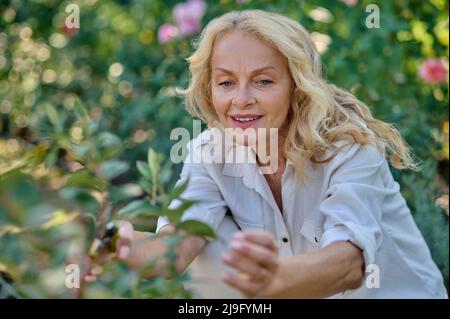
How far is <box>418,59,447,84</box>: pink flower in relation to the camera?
3.07 metres

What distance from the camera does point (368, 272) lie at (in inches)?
62.8

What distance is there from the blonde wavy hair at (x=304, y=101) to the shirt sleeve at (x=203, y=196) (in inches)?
8.5

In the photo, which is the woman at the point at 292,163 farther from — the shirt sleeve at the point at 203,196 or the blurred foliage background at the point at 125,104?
the blurred foliage background at the point at 125,104

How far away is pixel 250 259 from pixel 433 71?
7.25ft

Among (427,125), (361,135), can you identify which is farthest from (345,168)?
(427,125)

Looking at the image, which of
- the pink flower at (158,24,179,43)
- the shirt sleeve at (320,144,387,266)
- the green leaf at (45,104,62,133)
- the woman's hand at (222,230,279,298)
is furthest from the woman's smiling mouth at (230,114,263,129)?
the pink flower at (158,24,179,43)

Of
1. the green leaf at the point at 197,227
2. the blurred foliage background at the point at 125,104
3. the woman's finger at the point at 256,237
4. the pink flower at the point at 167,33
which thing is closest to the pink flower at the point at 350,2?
the blurred foliage background at the point at 125,104

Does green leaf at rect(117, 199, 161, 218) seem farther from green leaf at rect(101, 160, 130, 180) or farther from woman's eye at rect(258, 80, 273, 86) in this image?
woman's eye at rect(258, 80, 273, 86)

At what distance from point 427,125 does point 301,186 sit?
3.87 feet

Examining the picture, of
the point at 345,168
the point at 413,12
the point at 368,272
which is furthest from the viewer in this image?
the point at 413,12

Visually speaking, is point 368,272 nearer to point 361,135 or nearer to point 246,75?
point 361,135

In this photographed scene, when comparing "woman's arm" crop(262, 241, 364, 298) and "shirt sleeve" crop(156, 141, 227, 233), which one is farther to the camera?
"shirt sleeve" crop(156, 141, 227, 233)

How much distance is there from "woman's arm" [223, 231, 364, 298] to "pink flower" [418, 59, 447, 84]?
169 cm
